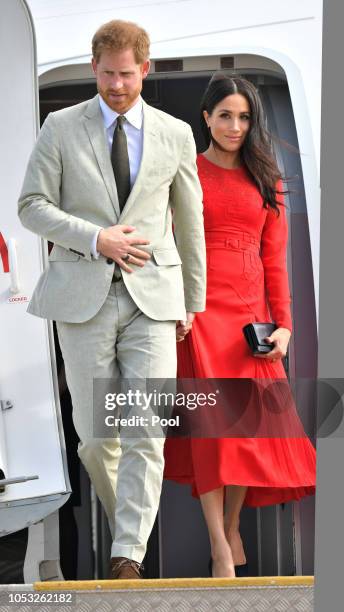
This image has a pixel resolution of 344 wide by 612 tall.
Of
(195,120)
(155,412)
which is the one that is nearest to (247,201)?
(195,120)

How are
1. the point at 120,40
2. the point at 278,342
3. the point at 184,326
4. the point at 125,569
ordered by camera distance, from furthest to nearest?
the point at 278,342 → the point at 184,326 → the point at 120,40 → the point at 125,569

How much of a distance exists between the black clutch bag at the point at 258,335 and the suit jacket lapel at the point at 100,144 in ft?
1.93

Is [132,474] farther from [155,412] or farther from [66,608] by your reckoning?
[66,608]

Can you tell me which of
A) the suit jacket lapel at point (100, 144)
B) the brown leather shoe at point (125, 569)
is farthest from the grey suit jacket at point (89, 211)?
the brown leather shoe at point (125, 569)

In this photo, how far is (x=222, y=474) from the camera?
3162mm

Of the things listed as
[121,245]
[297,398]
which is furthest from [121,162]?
[297,398]

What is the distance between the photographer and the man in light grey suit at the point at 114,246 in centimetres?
290

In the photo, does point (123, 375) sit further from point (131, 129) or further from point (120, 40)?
point (120, 40)

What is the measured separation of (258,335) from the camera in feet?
10.7

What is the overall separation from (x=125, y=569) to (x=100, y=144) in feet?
3.66

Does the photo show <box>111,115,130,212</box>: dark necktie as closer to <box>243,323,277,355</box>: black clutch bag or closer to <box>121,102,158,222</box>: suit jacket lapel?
<box>121,102,158,222</box>: suit jacket lapel

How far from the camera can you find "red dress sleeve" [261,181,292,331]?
10.7ft

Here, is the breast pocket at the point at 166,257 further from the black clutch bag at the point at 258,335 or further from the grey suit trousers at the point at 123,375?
the black clutch bag at the point at 258,335

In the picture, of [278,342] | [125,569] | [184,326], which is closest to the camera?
[125,569]
